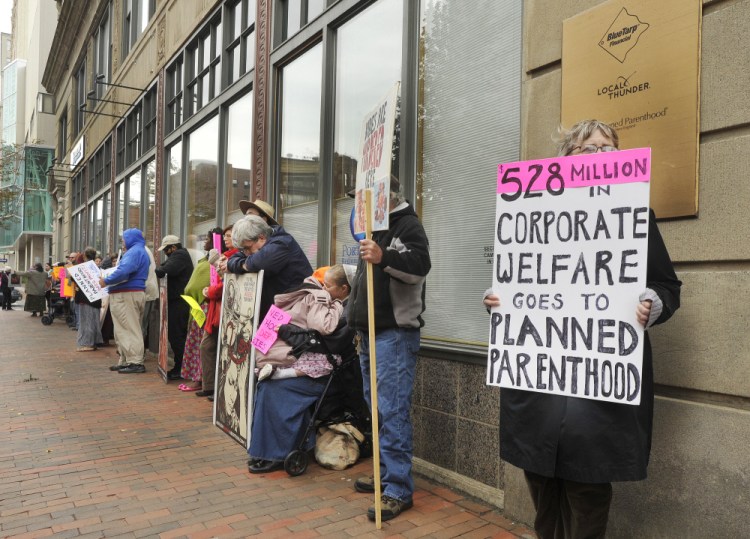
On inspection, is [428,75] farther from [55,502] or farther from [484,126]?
[55,502]

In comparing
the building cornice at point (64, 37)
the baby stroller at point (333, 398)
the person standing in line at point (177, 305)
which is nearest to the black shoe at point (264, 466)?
the baby stroller at point (333, 398)

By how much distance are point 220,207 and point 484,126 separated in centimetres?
619

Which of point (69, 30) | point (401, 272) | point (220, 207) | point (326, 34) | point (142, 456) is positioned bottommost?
point (142, 456)

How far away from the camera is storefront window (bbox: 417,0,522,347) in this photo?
172 inches

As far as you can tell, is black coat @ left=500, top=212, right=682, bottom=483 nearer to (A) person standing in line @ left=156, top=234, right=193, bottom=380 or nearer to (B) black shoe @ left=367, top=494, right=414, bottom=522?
(B) black shoe @ left=367, top=494, right=414, bottom=522

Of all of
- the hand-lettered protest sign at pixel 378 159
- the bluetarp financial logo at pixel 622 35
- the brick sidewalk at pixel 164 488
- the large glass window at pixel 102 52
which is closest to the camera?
the bluetarp financial logo at pixel 622 35

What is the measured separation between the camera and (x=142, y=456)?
4973 mm

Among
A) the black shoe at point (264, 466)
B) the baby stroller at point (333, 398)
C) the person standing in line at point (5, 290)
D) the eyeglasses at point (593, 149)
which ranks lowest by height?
the person standing in line at point (5, 290)

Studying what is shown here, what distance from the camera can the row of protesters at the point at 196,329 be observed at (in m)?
7.03

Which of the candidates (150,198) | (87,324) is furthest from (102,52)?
(87,324)

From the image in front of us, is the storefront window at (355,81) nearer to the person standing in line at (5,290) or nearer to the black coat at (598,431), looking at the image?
the black coat at (598,431)

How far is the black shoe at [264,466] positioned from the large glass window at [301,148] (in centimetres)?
283

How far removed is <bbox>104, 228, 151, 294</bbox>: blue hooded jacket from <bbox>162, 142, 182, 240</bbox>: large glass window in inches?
110

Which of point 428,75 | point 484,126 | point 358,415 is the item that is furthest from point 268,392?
point 428,75
